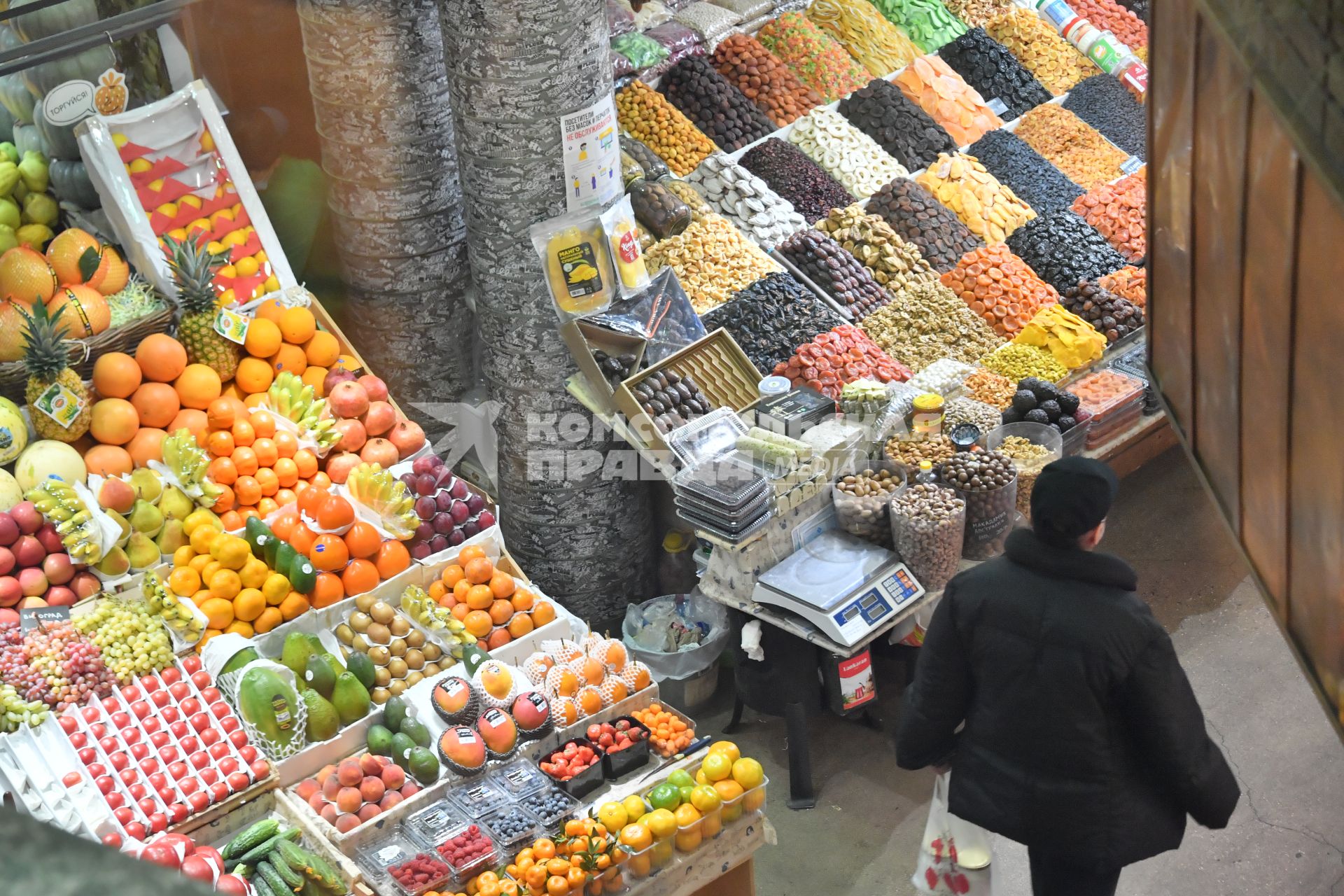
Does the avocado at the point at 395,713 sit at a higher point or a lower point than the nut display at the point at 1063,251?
higher

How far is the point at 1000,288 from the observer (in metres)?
5.01

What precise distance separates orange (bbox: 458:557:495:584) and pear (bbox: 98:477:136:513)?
0.92 meters

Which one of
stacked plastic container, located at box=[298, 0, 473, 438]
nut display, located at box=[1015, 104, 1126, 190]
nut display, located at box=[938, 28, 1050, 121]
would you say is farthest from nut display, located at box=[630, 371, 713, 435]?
nut display, located at box=[938, 28, 1050, 121]

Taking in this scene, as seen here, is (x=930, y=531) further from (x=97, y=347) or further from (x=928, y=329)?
(x=97, y=347)

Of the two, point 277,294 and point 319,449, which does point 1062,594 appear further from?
point 277,294

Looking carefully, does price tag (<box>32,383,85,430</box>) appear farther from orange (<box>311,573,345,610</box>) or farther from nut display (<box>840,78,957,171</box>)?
nut display (<box>840,78,957,171</box>)

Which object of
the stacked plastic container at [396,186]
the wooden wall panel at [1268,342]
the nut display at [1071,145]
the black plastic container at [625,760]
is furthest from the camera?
the nut display at [1071,145]

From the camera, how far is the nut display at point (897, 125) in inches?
225

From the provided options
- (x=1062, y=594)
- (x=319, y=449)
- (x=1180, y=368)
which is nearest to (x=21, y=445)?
(x=319, y=449)

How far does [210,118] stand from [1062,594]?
3014mm

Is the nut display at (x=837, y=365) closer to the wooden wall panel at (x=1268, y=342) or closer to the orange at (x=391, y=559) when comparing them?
the orange at (x=391, y=559)

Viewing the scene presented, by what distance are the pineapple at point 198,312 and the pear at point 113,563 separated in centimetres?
69

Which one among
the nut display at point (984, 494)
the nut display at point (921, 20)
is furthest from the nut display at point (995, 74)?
the nut display at point (984, 494)

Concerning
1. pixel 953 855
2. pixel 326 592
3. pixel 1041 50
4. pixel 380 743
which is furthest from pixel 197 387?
pixel 1041 50
